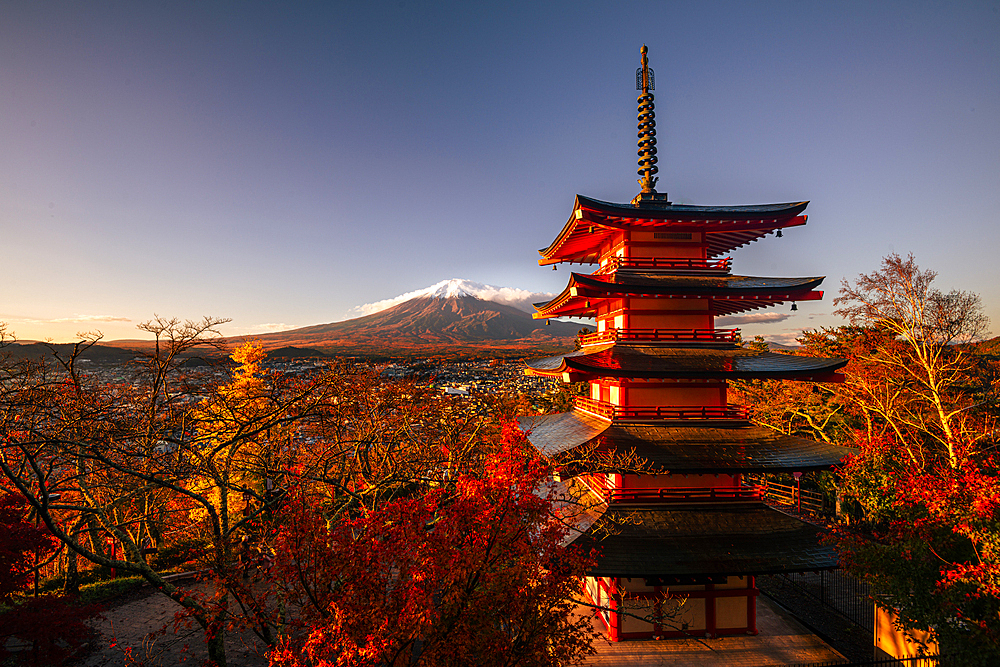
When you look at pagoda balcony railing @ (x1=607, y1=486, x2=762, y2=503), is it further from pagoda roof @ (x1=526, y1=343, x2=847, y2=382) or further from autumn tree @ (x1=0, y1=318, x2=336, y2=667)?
autumn tree @ (x1=0, y1=318, x2=336, y2=667)

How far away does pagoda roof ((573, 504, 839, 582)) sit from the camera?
10.1 meters

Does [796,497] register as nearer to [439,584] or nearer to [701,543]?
[701,543]

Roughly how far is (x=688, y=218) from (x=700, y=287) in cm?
209

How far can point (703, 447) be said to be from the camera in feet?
38.3

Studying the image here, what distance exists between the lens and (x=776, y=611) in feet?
44.6

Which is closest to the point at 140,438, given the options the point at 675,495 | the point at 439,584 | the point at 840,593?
the point at 439,584

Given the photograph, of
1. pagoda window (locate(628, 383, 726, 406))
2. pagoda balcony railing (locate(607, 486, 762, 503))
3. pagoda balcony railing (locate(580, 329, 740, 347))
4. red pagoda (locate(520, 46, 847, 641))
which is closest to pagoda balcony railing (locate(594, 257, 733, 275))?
red pagoda (locate(520, 46, 847, 641))

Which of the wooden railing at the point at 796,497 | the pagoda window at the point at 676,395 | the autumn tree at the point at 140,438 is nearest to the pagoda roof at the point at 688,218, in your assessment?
the pagoda window at the point at 676,395

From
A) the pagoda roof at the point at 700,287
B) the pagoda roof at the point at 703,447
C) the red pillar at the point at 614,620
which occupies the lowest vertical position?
the red pillar at the point at 614,620

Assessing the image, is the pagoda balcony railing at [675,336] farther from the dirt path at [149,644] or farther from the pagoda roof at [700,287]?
the dirt path at [149,644]

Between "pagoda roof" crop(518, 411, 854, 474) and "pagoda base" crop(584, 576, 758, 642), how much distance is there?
361 cm

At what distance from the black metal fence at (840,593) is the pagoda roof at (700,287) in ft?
32.3

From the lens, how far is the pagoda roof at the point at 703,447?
10.8 m

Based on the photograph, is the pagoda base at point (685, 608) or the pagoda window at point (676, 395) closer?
the pagoda base at point (685, 608)
